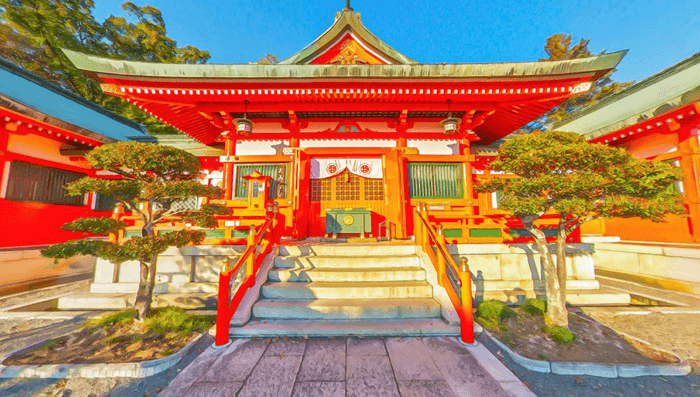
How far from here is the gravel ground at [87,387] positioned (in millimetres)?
2684

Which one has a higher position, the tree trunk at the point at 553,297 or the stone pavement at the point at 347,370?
the tree trunk at the point at 553,297

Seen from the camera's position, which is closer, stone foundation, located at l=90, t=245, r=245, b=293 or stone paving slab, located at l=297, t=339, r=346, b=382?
stone paving slab, located at l=297, t=339, r=346, b=382

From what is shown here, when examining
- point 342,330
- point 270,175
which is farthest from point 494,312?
point 270,175

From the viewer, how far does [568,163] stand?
156 inches

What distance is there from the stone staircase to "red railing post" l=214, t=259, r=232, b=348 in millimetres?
187

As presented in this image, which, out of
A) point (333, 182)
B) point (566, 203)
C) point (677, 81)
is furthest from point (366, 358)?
point (677, 81)

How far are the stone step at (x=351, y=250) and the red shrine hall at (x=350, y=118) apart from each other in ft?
4.60

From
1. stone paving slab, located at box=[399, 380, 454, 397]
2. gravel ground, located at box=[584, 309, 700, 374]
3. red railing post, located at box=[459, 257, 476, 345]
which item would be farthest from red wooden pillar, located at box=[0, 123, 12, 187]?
gravel ground, located at box=[584, 309, 700, 374]

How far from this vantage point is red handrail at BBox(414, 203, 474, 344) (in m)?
3.64

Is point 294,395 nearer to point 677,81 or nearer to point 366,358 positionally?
point 366,358

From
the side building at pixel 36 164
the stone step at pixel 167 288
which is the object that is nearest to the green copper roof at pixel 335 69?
the side building at pixel 36 164

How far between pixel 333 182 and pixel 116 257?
5645mm

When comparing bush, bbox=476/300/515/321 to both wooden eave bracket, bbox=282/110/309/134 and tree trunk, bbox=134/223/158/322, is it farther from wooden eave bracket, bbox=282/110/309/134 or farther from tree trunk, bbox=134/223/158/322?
wooden eave bracket, bbox=282/110/309/134

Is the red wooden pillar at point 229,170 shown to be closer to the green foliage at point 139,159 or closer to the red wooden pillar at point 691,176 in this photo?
the green foliage at point 139,159
